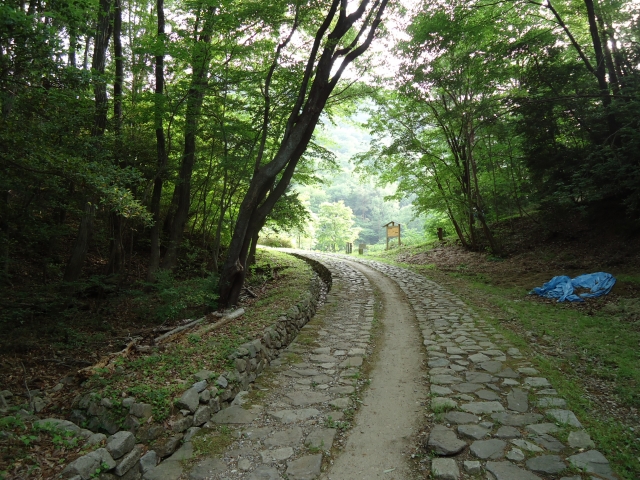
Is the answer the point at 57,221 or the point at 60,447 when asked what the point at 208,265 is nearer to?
the point at 57,221

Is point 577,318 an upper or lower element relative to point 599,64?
lower

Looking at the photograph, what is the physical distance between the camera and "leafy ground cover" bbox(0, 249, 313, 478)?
2693mm

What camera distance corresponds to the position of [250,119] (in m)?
9.38

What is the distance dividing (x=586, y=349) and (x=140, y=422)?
5.84 metres

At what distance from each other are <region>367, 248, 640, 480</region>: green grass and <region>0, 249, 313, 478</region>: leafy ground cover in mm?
3618

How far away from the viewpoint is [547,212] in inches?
460

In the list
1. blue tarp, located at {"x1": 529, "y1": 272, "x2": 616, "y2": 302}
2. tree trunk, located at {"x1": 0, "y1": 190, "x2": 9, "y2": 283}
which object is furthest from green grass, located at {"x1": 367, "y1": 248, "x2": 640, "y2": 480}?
tree trunk, located at {"x1": 0, "y1": 190, "x2": 9, "y2": 283}

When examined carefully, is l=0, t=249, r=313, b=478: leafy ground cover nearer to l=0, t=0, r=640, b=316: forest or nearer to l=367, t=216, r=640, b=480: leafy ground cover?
l=0, t=0, r=640, b=316: forest

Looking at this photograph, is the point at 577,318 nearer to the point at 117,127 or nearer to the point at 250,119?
the point at 250,119

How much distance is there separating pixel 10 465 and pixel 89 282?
606 centimetres

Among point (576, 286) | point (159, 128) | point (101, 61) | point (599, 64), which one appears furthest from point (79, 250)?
point (599, 64)

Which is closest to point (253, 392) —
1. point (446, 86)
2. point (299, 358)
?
point (299, 358)

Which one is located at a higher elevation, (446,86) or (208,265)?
(446,86)

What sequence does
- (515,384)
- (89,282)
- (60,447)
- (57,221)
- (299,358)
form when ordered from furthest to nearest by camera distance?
(57,221)
(89,282)
(299,358)
(515,384)
(60,447)
